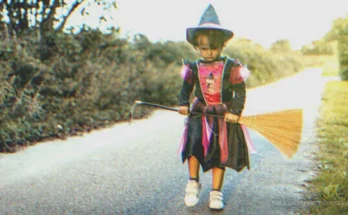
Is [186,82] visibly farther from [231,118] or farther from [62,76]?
[62,76]

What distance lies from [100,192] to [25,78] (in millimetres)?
4122

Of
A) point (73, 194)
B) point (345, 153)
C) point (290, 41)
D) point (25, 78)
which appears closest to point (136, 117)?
point (25, 78)

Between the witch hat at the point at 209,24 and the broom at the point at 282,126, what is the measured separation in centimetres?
71

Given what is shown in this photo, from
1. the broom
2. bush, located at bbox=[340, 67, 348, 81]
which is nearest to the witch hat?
the broom

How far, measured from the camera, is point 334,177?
4.54 meters

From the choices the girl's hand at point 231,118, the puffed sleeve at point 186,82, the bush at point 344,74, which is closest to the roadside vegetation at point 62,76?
the puffed sleeve at point 186,82

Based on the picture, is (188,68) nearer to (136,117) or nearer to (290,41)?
(136,117)

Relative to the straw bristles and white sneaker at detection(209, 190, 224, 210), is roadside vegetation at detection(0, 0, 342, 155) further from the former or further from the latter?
the straw bristles

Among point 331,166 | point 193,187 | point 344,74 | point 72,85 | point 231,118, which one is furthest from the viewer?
point 344,74

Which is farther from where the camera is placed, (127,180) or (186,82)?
(127,180)

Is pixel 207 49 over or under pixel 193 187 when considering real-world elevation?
over

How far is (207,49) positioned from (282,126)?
0.90 meters

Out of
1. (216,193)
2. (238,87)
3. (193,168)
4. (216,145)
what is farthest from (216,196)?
(238,87)

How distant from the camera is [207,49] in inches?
152
